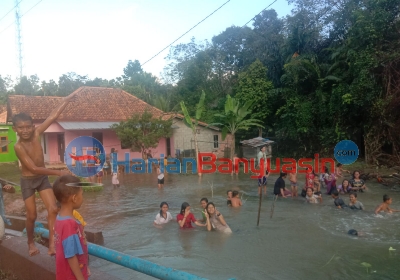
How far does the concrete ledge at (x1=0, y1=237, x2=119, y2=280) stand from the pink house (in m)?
16.4

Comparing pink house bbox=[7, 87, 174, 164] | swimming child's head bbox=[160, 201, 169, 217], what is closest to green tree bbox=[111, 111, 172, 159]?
pink house bbox=[7, 87, 174, 164]

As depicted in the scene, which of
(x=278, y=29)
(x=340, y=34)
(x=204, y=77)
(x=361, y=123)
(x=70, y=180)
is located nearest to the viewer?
(x=70, y=180)

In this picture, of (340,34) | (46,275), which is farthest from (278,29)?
(46,275)

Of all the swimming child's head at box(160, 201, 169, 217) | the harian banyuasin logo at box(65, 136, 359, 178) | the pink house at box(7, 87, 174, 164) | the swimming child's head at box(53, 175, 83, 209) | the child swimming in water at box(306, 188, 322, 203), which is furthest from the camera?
the pink house at box(7, 87, 174, 164)

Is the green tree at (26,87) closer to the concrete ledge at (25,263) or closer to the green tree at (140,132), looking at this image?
the green tree at (140,132)

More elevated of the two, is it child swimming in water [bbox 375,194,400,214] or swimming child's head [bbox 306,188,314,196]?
swimming child's head [bbox 306,188,314,196]

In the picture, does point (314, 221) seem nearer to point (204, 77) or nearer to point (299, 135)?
point (299, 135)

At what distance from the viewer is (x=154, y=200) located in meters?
13.7

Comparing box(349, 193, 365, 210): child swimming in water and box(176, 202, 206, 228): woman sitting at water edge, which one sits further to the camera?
box(349, 193, 365, 210): child swimming in water

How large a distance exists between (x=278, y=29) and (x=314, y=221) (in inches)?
964

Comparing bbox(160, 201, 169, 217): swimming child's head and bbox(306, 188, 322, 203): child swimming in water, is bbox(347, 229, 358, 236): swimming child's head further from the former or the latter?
bbox(160, 201, 169, 217): swimming child's head

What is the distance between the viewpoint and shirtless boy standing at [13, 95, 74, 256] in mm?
4004

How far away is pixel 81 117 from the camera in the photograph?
22891 mm

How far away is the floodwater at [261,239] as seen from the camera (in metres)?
6.90
